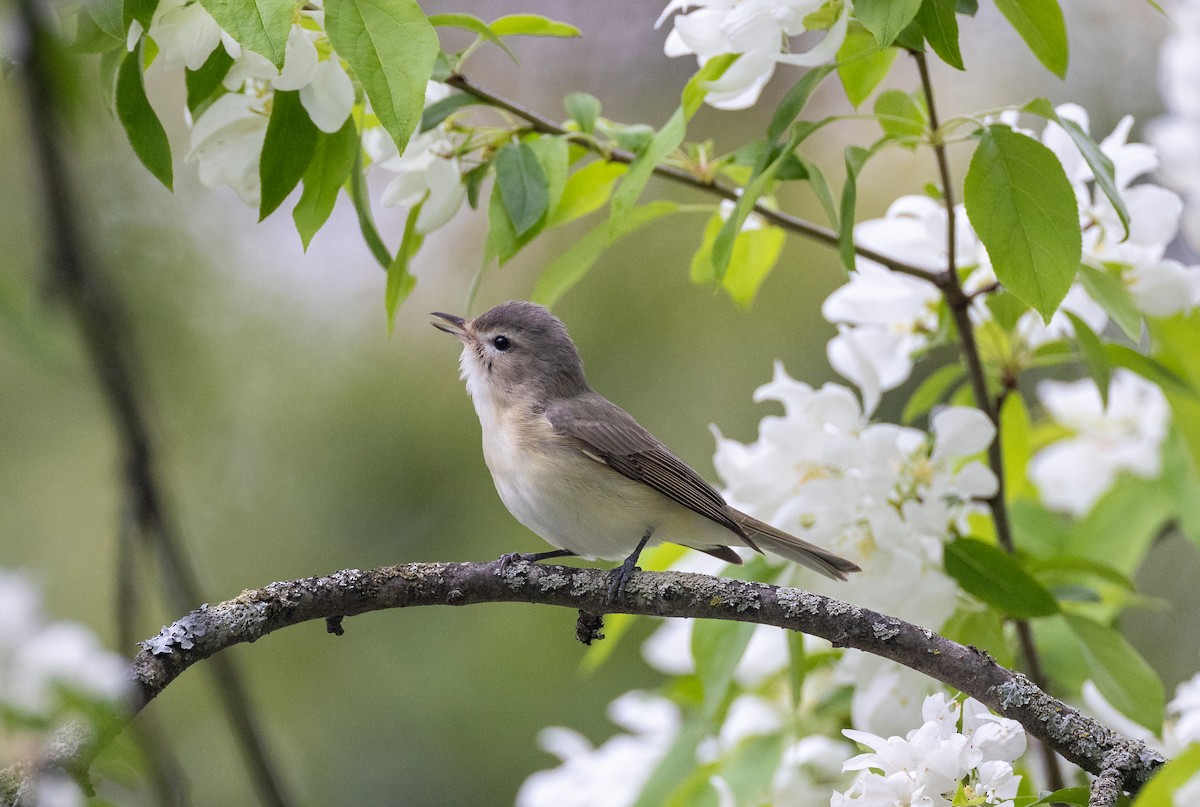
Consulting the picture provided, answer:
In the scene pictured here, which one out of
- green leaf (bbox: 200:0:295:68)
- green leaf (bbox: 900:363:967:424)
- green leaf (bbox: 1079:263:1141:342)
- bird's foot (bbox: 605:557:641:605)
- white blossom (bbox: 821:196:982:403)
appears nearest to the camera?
green leaf (bbox: 200:0:295:68)

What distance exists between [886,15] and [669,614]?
0.88m

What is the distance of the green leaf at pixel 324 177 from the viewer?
176cm

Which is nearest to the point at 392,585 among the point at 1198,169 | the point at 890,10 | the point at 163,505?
the point at 163,505

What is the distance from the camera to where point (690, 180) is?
211 centimetres

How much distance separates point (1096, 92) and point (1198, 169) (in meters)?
3.71

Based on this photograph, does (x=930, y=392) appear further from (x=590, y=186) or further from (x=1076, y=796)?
(x=1076, y=796)

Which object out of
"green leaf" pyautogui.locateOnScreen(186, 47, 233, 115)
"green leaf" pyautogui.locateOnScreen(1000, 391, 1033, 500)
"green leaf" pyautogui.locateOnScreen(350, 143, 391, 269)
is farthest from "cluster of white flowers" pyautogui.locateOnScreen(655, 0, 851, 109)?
"green leaf" pyautogui.locateOnScreen(1000, 391, 1033, 500)

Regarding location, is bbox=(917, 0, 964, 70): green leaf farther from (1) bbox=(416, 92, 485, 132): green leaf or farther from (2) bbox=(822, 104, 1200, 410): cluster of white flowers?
(1) bbox=(416, 92, 485, 132): green leaf

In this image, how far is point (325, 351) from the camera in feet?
19.4

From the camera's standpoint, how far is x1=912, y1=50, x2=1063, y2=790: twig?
2.03 meters

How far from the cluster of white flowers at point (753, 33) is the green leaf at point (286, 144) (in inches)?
23.9

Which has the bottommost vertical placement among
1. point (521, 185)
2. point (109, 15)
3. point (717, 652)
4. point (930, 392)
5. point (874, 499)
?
point (717, 652)

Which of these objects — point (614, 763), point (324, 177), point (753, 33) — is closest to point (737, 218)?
point (753, 33)

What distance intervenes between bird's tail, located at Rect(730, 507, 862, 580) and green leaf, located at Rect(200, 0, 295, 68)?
49.6 inches
